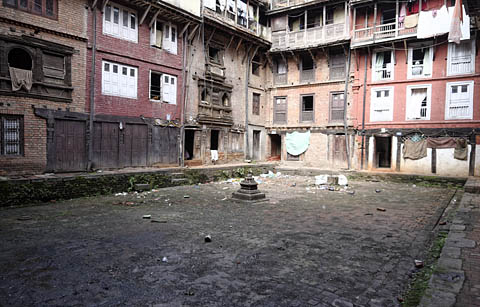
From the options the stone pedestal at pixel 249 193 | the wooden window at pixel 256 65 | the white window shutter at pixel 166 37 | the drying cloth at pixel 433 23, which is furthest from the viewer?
the wooden window at pixel 256 65

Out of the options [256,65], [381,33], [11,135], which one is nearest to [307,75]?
[256,65]

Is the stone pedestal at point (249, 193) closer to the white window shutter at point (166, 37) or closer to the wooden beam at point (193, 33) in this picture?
the white window shutter at point (166, 37)

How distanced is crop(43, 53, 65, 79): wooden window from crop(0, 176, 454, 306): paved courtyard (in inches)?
213

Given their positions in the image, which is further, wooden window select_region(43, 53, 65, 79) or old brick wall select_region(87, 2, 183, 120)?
old brick wall select_region(87, 2, 183, 120)

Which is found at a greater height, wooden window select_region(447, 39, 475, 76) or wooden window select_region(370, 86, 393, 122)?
wooden window select_region(447, 39, 475, 76)

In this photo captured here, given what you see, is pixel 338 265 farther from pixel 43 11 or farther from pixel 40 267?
pixel 43 11

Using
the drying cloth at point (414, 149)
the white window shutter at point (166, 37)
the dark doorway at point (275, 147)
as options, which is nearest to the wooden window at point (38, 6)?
the white window shutter at point (166, 37)

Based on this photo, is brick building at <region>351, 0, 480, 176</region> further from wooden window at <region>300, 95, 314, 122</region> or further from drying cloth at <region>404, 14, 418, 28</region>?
wooden window at <region>300, 95, 314, 122</region>

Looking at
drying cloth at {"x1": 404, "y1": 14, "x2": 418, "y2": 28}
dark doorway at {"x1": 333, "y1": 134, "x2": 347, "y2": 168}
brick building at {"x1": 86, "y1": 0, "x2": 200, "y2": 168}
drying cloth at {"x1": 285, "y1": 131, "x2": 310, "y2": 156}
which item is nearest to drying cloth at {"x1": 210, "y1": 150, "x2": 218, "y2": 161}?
brick building at {"x1": 86, "y1": 0, "x2": 200, "y2": 168}

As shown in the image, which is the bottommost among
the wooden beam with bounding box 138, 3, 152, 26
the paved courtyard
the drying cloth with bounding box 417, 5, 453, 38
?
the paved courtyard

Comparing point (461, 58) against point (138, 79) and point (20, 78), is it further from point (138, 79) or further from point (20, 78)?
point (20, 78)

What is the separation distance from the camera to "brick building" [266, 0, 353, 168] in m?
20.7

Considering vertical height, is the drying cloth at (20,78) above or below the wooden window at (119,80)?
below

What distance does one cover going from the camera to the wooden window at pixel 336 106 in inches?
822
